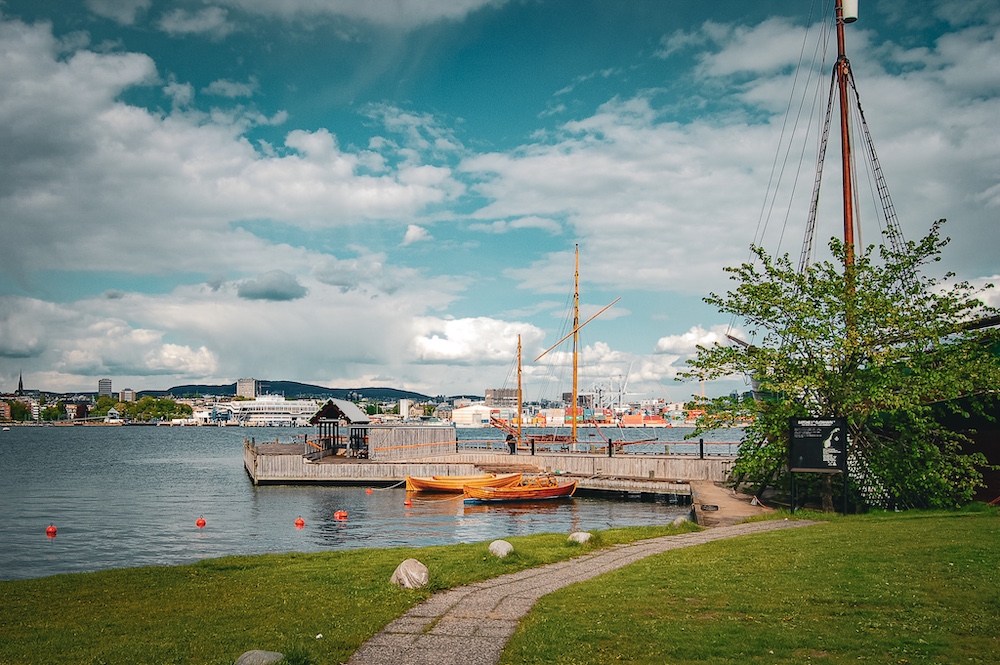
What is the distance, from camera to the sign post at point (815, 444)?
23.8 metres

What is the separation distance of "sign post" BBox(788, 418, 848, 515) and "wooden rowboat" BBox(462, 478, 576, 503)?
2138 centimetres

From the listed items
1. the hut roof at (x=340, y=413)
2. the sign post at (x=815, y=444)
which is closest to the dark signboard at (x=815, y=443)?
the sign post at (x=815, y=444)

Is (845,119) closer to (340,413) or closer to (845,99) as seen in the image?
(845,99)

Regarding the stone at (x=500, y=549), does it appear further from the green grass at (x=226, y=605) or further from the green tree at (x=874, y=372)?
the green tree at (x=874, y=372)

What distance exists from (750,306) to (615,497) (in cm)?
2486

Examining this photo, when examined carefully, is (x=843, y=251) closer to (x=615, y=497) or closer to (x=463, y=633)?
(x=463, y=633)

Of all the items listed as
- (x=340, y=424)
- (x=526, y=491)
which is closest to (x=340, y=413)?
(x=340, y=424)

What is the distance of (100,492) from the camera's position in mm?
54062

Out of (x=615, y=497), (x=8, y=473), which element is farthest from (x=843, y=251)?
(x=8, y=473)

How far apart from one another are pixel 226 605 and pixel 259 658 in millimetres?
5131

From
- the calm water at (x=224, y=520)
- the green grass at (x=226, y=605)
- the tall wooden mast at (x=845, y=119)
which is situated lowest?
the calm water at (x=224, y=520)

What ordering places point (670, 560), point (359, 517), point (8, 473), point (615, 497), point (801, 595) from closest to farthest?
point (801, 595) → point (670, 560) → point (359, 517) → point (615, 497) → point (8, 473)

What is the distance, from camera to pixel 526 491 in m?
44.3

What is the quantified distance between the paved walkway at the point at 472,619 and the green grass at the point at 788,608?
0.37 meters
